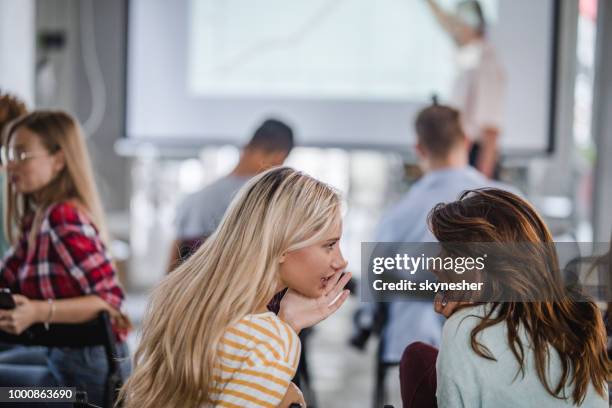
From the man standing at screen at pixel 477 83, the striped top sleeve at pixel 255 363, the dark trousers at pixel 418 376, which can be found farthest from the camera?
the man standing at screen at pixel 477 83

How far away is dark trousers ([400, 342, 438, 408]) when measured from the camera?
3.89 ft

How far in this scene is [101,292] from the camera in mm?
1781

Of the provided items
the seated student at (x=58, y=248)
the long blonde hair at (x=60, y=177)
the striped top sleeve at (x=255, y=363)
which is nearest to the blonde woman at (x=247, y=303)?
the striped top sleeve at (x=255, y=363)

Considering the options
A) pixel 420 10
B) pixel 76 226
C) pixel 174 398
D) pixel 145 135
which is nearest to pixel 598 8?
pixel 420 10

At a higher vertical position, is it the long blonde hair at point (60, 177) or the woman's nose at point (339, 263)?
the long blonde hair at point (60, 177)

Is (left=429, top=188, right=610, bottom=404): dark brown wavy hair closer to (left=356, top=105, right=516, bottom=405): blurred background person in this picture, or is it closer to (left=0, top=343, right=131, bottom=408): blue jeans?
(left=0, top=343, right=131, bottom=408): blue jeans

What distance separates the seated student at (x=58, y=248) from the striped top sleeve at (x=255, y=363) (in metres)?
0.73

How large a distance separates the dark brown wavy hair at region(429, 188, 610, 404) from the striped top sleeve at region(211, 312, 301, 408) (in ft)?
0.86

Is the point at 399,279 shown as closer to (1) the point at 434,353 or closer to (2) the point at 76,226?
(1) the point at 434,353

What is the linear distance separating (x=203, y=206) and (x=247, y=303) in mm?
1715

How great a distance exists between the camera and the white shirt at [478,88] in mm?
3793

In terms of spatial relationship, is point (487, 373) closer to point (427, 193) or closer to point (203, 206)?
point (427, 193)

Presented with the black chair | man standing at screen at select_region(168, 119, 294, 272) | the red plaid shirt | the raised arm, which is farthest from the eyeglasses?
the raised arm

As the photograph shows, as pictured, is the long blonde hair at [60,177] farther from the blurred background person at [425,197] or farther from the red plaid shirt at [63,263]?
the blurred background person at [425,197]
